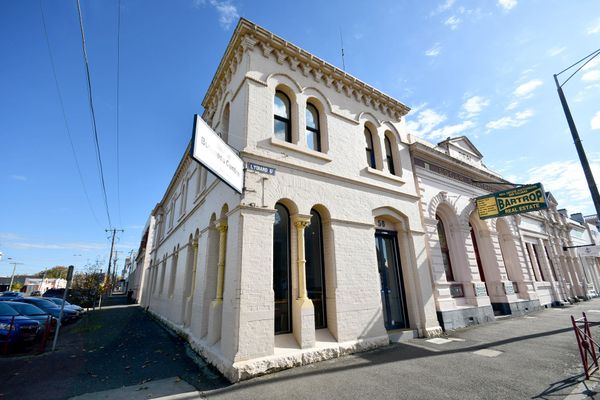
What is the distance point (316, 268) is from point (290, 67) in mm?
6699

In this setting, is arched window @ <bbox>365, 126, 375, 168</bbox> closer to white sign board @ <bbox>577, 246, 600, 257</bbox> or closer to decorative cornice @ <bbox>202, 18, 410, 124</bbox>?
decorative cornice @ <bbox>202, 18, 410, 124</bbox>

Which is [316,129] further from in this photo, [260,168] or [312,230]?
[312,230]

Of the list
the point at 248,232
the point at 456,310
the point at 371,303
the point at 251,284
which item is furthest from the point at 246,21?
Answer: the point at 456,310

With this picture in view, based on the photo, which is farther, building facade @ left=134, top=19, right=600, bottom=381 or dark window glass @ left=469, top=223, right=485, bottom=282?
dark window glass @ left=469, top=223, right=485, bottom=282

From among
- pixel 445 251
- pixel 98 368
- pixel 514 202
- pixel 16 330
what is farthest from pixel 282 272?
pixel 514 202

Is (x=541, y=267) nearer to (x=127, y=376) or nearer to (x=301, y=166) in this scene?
(x=301, y=166)

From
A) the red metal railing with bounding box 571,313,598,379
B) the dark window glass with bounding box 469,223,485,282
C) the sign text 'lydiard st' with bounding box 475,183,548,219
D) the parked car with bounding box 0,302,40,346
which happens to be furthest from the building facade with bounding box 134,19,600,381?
the parked car with bounding box 0,302,40,346

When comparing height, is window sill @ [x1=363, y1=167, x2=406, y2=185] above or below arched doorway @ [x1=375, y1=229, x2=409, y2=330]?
above

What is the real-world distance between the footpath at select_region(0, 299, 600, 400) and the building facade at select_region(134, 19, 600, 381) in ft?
1.81

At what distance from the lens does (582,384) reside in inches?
189

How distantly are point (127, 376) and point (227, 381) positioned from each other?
259cm

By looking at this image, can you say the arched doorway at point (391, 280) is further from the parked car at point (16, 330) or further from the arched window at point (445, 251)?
the parked car at point (16, 330)

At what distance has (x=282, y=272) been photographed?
7.31 metres

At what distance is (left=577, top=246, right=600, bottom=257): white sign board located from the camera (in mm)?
21625
